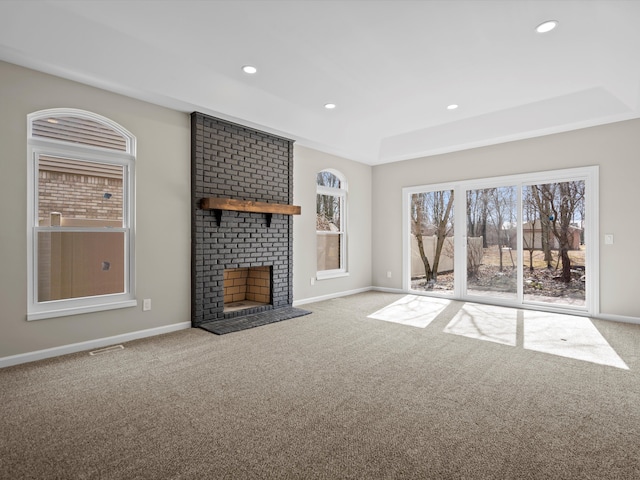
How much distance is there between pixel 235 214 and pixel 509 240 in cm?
414

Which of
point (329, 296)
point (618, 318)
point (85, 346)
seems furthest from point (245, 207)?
point (618, 318)

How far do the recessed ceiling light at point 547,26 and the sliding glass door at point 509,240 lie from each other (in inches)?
103

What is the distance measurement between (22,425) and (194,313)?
2.11 meters

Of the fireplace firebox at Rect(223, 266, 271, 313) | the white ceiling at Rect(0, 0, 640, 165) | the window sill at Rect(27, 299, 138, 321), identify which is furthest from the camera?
the fireplace firebox at Rect(223, 266, 271, 313)

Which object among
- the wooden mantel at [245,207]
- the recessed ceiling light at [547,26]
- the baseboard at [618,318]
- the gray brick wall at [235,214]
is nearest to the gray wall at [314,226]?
the gray brick wall at [235,214]

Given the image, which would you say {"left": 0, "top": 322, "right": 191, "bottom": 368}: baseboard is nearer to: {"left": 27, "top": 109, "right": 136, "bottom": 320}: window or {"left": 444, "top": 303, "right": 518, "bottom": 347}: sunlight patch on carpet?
{"left": 27, "top": 109, "right": 136, "bottom": 320}: window

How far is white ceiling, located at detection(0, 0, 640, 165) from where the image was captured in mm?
2598

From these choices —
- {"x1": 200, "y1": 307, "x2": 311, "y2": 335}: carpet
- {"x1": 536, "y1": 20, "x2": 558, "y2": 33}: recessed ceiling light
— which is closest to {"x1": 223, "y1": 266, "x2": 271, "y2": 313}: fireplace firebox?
{"x1": 200, "y1": 307, "x2": 311, "y2": 335}: carpet

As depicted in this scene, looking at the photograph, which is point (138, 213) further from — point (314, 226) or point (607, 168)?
point (607, 168)

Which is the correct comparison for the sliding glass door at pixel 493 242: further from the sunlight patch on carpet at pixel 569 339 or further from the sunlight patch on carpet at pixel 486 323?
the sunlight patch on carpet at pixel 569 339

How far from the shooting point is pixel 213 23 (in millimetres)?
2775

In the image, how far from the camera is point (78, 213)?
11.1 feet

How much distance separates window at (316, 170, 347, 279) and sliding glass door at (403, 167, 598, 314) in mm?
1226

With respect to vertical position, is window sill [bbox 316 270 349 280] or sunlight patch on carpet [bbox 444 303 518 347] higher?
window sill [bbox 316 270 349 280]
